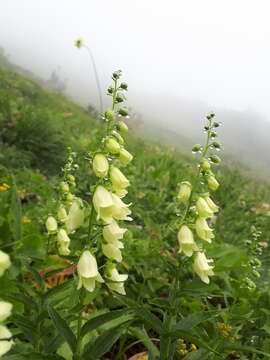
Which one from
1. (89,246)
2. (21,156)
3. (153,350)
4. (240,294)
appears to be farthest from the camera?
(21,156)

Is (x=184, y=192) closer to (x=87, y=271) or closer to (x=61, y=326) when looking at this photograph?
(x=87, y=271)

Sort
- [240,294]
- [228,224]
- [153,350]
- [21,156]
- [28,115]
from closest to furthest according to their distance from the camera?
[153,350], [240,294], [228,224], [21,156], [28,115]

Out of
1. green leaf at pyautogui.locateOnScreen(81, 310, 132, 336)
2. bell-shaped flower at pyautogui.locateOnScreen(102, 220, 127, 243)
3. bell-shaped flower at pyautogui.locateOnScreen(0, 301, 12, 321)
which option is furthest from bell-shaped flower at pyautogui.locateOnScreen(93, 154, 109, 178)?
bell-shaped flower at pyautogui.locateOnScreen(0, 301, 12, 321)

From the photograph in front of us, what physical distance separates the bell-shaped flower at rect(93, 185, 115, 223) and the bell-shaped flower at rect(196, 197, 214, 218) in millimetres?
502

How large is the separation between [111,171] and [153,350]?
937mm

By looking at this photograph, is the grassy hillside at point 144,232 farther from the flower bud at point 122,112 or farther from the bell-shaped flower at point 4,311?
the bell-shaped flower at point 4,311

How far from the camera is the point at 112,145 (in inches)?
63.9

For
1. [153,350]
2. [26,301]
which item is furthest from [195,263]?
[26,301]

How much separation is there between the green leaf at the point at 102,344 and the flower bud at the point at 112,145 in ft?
2.53

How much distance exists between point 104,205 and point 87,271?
Answer: 30 centimetres

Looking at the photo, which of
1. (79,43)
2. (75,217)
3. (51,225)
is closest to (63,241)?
(51,225)

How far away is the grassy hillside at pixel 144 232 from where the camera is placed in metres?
2.38

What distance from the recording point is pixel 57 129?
6836 mm

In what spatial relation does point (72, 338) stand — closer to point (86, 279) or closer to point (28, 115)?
point (86, 279)
